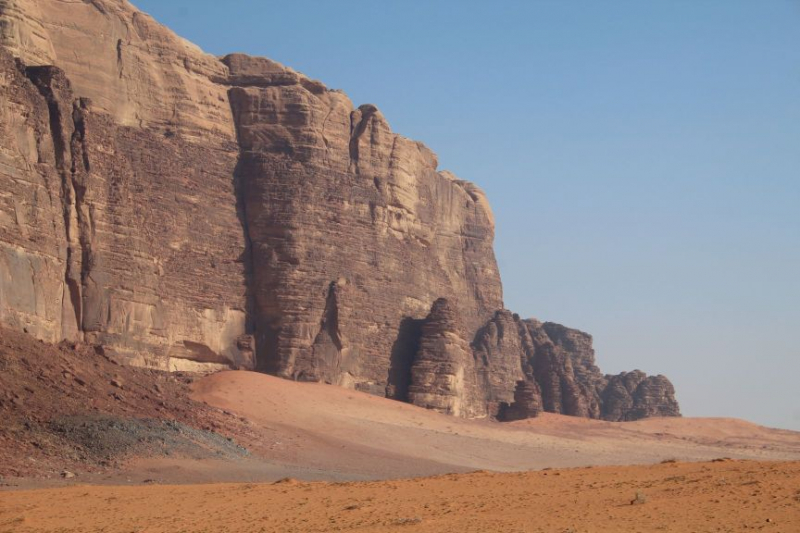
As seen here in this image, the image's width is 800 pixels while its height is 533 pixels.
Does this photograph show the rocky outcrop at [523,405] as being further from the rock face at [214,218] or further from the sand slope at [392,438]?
the sand slope at [392,438]

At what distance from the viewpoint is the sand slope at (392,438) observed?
36969 mm

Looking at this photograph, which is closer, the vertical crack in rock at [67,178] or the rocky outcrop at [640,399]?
the vertical crack in rock at [67,178]

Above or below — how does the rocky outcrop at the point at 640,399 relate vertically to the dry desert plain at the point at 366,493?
above

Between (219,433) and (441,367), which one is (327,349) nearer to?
(441,367)

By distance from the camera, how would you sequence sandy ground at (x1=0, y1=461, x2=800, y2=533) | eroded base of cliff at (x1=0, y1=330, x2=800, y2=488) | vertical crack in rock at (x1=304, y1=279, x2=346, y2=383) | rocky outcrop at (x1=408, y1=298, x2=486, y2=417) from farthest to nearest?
rocky outcrop at (x1=408, y1=298, x2=486, y2=417), vertical crack in rock at (x1=304, y1=279, x2=346, y2=383), eroded base of cliff at (x1=0, y1=330, x2=800, y2=488), sandy ground at (x1=0, y1=461, x2=800, y2=533)

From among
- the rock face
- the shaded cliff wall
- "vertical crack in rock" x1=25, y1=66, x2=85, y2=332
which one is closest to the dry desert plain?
the shaded cliff wall

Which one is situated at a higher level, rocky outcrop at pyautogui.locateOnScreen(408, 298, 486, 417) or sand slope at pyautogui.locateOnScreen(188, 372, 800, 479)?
rocky outcrop at pyautogui.locateOnScreen(408, 298, 486, 417)

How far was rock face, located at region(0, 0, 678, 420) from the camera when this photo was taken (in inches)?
1448

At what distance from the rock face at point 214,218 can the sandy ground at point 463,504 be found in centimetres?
1305

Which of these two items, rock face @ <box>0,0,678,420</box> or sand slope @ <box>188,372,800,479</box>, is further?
sand slope @ <box>188,372,800,479</box>

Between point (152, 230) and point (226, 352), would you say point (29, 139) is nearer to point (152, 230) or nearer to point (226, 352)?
point (152, 230)

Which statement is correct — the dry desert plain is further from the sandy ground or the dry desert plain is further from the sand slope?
the sand slope

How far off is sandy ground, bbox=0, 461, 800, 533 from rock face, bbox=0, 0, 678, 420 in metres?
13.0

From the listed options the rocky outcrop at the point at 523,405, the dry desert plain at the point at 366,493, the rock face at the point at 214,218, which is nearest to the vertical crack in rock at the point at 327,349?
the rock face at the point at 214,218
